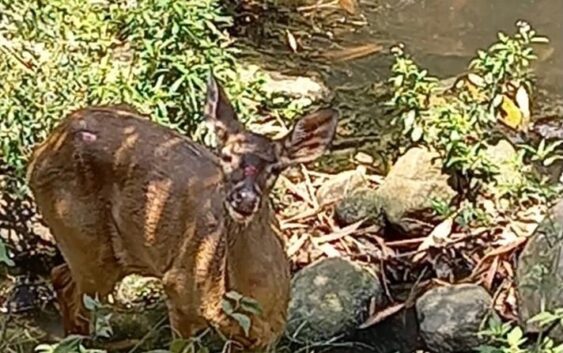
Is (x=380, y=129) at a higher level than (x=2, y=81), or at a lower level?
lower

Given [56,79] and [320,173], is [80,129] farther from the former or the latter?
[320,173]

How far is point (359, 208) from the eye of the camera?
752 centimetres

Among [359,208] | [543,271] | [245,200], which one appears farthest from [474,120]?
[245,200]

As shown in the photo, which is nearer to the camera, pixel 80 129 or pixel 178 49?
pixel 80 129

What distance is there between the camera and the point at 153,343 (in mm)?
6590

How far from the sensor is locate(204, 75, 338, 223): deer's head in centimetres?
546

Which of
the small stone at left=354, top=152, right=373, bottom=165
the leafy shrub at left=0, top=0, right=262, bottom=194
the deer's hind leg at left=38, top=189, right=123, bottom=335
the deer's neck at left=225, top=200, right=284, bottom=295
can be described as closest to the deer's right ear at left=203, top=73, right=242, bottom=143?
the deer's neck at left=225, top=200, right=284, bottom=295

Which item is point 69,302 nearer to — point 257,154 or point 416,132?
point 257,154

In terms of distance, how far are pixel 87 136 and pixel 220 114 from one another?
74 centimetres

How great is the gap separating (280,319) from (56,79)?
182 centimetres

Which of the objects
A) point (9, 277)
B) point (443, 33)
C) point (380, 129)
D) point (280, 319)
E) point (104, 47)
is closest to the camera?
point (280, 319)

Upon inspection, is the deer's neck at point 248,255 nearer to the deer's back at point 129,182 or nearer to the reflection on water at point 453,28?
the deer's back at point 129,182

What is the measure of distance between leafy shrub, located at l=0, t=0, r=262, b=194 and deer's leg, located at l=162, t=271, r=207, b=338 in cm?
104

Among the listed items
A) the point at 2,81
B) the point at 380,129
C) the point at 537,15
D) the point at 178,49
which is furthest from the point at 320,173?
the point at 537,15
